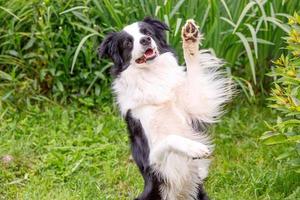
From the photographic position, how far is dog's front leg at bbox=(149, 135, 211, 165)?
10.7ft

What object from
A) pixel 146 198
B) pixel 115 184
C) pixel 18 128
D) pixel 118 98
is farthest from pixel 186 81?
pixel 18 128

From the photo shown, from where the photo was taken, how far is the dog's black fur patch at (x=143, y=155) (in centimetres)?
351

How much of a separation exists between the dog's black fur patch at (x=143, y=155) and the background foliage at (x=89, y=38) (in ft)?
4.60

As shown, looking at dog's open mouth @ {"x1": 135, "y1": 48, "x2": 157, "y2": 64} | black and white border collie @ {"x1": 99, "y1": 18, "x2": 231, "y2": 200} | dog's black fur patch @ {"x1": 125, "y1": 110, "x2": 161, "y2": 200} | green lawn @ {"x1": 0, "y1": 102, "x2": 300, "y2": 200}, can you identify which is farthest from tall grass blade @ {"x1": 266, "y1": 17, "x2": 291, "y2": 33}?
dog's black fur patch @ {"x1": 125, "y1": 110, "x2": 161, "y2": 200}

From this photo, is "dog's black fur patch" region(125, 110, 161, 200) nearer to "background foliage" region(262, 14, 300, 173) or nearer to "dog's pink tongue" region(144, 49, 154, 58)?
"dog's pink tongue" region(144, 49, 154, 58)

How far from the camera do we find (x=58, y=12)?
531 centimetres

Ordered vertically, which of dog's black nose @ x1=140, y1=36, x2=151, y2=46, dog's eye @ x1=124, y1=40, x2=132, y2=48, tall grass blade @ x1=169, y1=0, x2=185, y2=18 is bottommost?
tall grass blade @ x1=169, y1=0, x2=185, y2=18

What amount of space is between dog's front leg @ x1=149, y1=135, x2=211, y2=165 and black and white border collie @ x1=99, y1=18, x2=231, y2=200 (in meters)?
0.01

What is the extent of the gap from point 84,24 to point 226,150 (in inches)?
61.4

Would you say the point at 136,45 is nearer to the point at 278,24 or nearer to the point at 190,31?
the point at 190,31

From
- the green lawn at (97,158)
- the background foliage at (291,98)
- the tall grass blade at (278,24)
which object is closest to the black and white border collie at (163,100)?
the background foliage at (291,98)

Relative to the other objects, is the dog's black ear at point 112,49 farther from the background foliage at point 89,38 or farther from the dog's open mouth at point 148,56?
the background foliage at point 89,38

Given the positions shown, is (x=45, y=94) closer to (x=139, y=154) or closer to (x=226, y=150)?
(x=226, y=150)

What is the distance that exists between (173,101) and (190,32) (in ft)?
1.30
